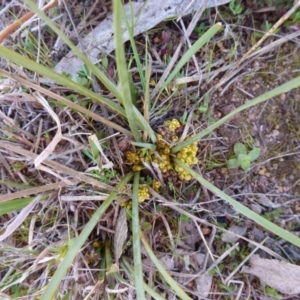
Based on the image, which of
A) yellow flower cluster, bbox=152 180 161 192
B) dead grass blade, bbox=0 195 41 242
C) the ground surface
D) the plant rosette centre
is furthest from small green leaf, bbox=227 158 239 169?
dead grass blade, bbox=0 195 41 242

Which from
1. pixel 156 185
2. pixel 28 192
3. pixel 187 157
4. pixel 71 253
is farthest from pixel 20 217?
pixel 187 157

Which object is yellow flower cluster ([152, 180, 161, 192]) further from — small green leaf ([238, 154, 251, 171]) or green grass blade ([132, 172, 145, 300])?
small green leaf ([238, 154, 251, 171])

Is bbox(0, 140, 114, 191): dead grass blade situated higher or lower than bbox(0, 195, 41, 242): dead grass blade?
higher

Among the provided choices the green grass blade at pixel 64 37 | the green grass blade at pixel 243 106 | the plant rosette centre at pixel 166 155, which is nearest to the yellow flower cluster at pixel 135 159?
the plant rosette centre at pixel 166 155

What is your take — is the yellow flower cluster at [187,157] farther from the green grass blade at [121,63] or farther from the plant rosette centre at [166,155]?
the green grass blade at [121,63]

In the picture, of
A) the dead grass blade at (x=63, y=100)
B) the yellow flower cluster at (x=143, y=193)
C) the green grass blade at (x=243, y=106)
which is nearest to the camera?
the green grass blade at (x=243, y=106)

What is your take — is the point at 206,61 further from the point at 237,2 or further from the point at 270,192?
the point at 270,192

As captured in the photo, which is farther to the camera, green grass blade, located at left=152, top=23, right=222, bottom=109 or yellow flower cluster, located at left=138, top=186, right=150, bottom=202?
yellow flower cluster, located at left=138, top=186, right=150, bottom=202
